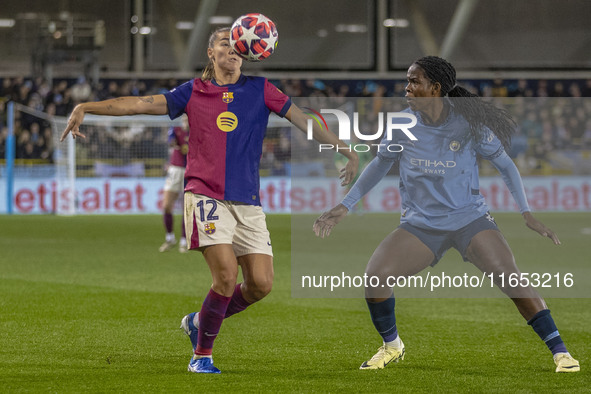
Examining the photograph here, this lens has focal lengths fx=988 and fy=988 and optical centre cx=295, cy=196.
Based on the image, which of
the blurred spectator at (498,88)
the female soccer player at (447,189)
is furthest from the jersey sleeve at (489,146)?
the blurred spectator at (498,88)

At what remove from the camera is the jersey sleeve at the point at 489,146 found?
555 cm

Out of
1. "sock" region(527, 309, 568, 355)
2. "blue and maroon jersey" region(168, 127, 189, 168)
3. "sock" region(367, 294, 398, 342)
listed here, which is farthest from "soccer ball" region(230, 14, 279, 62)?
"blue and maroon jersey" region(168, 127, 189, 168)

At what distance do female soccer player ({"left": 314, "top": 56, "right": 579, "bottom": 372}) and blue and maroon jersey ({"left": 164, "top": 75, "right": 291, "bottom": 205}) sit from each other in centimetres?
58

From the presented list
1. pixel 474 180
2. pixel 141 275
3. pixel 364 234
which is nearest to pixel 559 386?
pixel 474 180

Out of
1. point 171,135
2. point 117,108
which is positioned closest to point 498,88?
point 171,135

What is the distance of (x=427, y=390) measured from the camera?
203 inches

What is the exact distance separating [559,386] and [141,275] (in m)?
6.95

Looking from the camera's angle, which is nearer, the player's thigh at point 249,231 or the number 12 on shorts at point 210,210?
the number 12 on shorts at point 210,210

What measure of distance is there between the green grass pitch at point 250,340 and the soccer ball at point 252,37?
182 centimetres

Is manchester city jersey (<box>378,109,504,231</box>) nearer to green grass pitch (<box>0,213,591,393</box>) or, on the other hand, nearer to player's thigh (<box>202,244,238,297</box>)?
green grass pitch (<box>0,213,591,393</box>)

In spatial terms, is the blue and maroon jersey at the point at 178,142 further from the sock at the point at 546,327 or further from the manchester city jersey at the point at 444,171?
the sock at the point at 546,327

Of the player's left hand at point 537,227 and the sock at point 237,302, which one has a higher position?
the player's left hand at point 537,227

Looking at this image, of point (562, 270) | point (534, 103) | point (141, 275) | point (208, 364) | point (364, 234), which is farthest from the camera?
point (534, 103)

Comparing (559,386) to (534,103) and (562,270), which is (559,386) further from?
(534,103)
